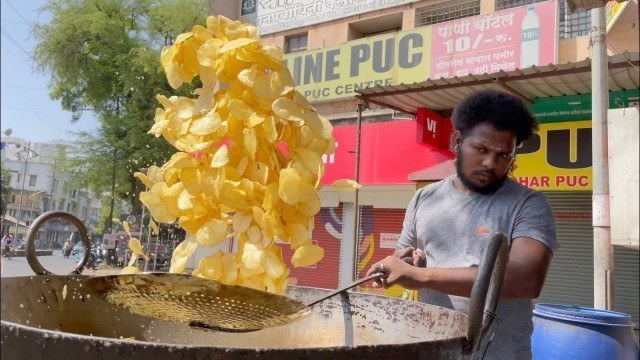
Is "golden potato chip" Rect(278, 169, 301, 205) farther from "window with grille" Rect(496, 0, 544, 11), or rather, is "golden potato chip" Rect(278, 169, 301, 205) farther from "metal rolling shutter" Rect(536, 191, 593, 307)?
"window with grille" Rect(496, 0, 544, 11)

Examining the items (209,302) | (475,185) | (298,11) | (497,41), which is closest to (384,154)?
(497,41)

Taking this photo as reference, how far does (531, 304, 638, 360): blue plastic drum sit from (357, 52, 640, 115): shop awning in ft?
6.94

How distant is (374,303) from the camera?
1290 mm

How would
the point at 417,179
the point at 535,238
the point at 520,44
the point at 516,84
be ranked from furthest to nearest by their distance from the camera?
the point at 520,44, the point at 417,179, the point at 516,84, the point at 535,238

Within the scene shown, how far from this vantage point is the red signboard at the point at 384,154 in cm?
726

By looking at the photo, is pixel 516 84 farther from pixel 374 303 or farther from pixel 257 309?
pixel 257 309

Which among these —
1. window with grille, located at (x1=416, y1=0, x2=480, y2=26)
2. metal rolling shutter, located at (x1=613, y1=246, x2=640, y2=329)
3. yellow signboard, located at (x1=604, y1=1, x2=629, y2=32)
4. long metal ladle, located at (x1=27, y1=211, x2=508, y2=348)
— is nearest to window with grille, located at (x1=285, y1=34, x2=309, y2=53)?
window with grille, located at (x1=416, y1=0, x2=480, y2=26)

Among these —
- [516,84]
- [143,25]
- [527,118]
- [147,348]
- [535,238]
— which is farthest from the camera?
[143,25]

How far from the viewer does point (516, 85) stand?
525cm

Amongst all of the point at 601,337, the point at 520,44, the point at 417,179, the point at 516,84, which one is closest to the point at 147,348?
the point at 601,337

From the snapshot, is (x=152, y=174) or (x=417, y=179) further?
(x=417, y=179)

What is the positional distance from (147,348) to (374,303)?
0.78 meters

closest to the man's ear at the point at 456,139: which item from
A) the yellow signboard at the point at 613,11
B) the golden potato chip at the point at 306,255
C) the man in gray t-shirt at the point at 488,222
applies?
the man in gray t-shirt at the point at 488,222

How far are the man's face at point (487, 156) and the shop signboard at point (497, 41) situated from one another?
523cm
